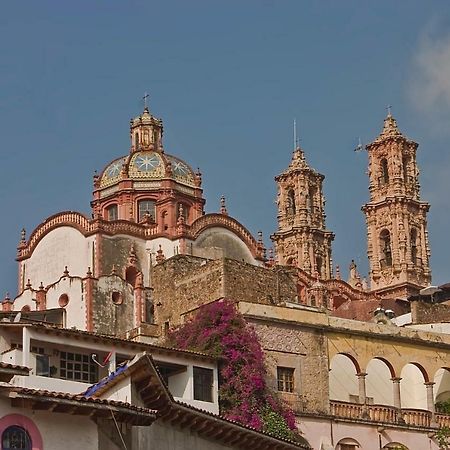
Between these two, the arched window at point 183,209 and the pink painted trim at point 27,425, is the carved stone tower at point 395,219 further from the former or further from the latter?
the pink painted trim at point 27,425

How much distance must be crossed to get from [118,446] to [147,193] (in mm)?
41875

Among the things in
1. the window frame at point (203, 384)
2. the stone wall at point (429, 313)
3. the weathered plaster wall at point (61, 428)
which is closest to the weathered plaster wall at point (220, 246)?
the stone wall at point (429, 313)

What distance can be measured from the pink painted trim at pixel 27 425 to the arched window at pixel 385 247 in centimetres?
5638

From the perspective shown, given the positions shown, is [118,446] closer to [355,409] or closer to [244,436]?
[244,436]

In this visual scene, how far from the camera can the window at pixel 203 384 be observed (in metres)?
34.5

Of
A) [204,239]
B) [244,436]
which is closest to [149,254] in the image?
[204,239]

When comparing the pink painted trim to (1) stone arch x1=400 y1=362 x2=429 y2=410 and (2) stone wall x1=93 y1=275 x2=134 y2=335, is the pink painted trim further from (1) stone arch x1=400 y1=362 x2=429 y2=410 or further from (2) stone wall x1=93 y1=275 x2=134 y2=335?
(2) stone wall x1=93 y1=275 x2=134 y2=335

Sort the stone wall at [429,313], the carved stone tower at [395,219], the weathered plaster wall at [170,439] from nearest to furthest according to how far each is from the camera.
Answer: the weathered plaster wall at [170,439] → the stone wall at [429,313] → the carved stone tower at [395,219]

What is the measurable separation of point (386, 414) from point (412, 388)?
3965 mm

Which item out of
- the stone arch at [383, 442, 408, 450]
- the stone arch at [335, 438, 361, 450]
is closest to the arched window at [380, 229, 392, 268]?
the stone arch at [383, 442, 408, 450]

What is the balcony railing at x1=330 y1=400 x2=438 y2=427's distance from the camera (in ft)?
126

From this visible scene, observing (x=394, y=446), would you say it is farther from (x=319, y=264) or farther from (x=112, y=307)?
(x=319, y=264)

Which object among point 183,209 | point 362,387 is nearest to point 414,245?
point 183,209

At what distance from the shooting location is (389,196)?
75.9m
